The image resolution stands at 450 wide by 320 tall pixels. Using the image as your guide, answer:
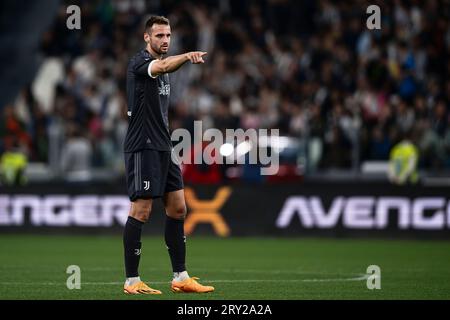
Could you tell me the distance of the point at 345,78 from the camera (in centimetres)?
2358

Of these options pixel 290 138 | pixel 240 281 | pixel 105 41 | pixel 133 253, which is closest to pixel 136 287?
pixel 133 253

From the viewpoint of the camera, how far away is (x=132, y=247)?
10891 mm

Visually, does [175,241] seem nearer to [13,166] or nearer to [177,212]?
[177,212]

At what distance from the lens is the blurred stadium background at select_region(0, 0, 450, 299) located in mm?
20281

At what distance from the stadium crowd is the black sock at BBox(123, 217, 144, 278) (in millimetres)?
10906

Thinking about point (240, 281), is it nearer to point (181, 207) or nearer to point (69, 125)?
point (181, 207)

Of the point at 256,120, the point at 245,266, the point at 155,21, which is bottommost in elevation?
the point at 245,266

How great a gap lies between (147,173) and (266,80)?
1404 centimetres

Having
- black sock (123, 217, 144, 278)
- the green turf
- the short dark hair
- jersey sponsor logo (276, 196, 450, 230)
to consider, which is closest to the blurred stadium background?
jersey sponsor logo (276, 196, 450, 230)

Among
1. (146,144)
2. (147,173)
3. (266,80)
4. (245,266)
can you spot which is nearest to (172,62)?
(146,144)

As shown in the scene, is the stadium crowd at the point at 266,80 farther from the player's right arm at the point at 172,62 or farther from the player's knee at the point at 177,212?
the player's right arm at the point at 172,62

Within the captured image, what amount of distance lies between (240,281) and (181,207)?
1.65 meters

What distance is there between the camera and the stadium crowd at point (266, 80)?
71.1 ft

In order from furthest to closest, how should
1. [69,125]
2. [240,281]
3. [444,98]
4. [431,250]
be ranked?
[69,125] → [444,98] → [431,250] → [240,281]
